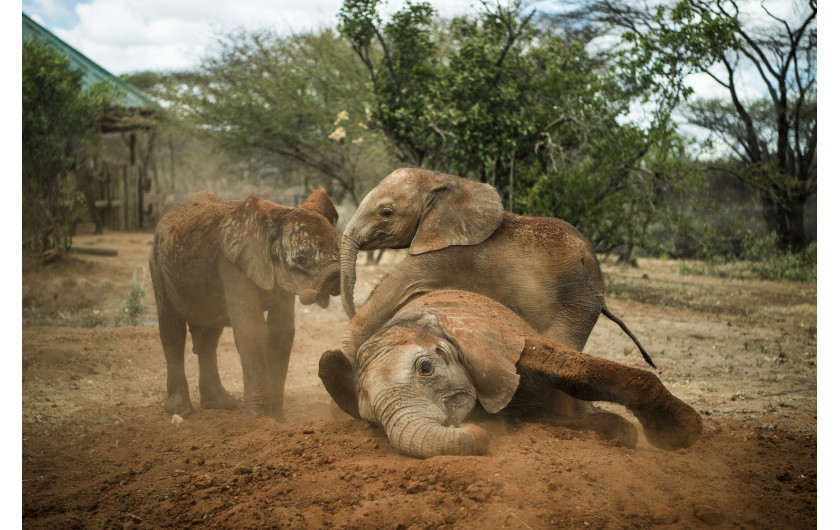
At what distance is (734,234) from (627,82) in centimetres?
262

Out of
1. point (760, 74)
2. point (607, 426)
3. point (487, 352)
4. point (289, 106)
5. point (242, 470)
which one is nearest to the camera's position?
point (242, 470)

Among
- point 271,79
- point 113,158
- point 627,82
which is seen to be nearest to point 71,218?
point 271,79

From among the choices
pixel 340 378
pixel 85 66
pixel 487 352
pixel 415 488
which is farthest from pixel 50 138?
pixel 415 488

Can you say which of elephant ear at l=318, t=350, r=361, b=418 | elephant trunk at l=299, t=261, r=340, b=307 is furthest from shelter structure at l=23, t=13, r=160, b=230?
elephant ear at l=318, t=350, r=361, b=418

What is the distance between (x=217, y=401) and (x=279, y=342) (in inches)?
31.9

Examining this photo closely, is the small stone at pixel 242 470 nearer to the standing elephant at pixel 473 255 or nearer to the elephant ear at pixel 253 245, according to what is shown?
the standing elephant at pixel 473 255

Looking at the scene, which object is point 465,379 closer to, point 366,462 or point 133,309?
point 366,462

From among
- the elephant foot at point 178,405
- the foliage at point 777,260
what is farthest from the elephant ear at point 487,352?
the foliage at point 777,260

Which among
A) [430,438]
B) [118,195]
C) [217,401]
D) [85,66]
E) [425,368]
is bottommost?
[217,401]

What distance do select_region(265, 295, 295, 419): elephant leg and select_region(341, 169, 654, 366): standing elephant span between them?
999 mm

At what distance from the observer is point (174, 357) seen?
17.1ft

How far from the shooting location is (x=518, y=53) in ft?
32.2

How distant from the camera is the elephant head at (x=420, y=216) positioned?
3.96 metres

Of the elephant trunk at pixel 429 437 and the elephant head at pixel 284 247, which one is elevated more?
the elephant head at pixel 284 247
